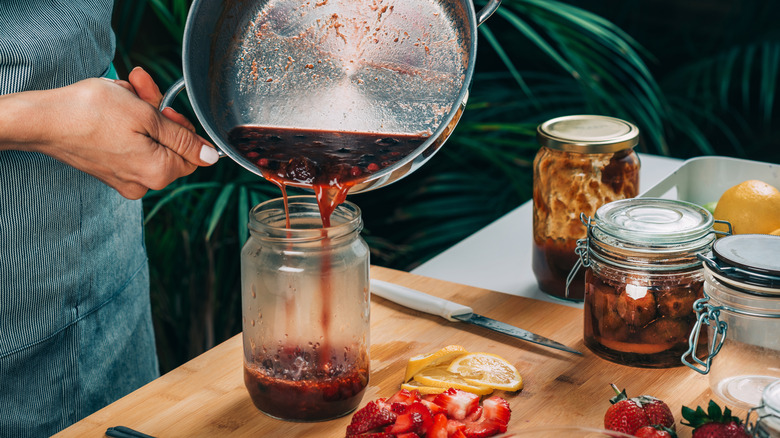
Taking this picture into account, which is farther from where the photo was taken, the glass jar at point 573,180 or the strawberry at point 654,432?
the glass jar at point 573,180

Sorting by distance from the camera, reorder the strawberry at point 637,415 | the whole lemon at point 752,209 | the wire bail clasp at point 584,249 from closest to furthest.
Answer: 1. the strawberry at point 637,415
2. the wire bail clasp at point 584,249
3. the whole lemon at point 752,209

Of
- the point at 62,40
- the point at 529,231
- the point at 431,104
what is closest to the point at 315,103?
the point at 431,104

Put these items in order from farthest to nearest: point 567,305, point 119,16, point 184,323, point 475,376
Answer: point 184,323 → point 119,16 → point 567,305 → point 475,376

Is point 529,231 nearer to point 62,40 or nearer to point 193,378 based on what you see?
point 193,378

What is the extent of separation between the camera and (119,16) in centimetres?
219

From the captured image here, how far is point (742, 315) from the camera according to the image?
3.42 feet

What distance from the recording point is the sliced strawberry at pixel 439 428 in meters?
1.00

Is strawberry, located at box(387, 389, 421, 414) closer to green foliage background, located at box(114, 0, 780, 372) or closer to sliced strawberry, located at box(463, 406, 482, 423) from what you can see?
sliced strawberry, located at box(463, 406, 482, 423)

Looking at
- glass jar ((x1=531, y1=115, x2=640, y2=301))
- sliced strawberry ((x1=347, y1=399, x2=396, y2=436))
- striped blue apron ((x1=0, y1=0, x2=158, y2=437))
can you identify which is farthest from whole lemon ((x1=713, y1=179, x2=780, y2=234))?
striped blue apron ((x1=0, y1=0, x2=158, y2=437))

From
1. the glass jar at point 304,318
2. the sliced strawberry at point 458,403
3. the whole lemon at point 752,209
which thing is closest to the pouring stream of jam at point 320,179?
the glass jar at point 304,318

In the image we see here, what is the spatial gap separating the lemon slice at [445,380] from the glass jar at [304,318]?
9 centimetres

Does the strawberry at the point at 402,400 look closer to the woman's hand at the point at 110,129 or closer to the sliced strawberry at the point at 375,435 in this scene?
the sliced strawberry at the point at 375,435

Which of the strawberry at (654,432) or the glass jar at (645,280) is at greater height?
the glass jar at (645,280)

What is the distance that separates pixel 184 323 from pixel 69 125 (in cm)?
134
